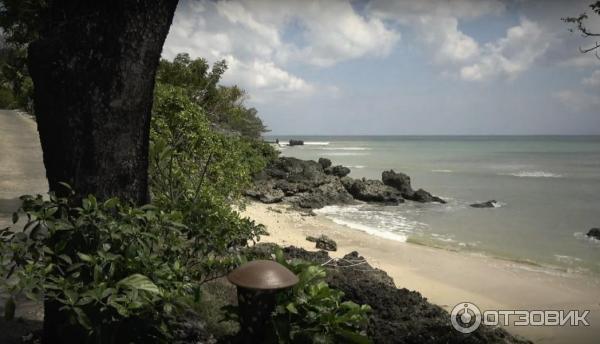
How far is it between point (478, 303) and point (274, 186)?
1321 centimetres

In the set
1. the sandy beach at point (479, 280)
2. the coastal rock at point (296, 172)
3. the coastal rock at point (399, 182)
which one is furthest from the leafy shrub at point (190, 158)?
the coastal rock at point (399, 182)

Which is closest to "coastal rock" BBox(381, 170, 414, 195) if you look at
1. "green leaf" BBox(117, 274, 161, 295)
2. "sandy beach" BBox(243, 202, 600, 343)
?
"sandy beach" BBox(243, 202, 600, 343)

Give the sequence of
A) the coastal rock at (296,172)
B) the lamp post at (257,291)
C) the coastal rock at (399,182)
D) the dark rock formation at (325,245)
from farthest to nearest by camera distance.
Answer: the coastal rock at (399,182)
the coastal rock at (296,172)
the dark rock formation at (325,245)
the lamp post at (257,291)

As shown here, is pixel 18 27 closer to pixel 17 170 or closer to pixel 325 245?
pixel 325 245

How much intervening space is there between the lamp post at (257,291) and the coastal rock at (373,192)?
1731 centimetres

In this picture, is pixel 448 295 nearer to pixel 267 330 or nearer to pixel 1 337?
pixel 267 330

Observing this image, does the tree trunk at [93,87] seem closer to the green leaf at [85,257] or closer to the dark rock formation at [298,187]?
the green leaf at [85,257]

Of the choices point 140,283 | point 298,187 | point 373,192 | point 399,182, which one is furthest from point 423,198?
point 140,283

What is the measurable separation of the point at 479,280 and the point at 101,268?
8218 mm

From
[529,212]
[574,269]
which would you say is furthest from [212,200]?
[529,212]

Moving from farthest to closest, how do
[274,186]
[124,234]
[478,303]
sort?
[274,186] → [478,303] → [124,234]

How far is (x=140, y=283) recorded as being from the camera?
2654 mm

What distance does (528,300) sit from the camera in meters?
8.09

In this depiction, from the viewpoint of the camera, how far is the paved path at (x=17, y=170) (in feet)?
33.6
